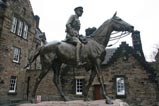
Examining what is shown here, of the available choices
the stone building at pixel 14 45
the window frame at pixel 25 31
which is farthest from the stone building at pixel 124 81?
the window frame at pixel 25 31

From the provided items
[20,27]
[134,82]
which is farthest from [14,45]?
[134,82]

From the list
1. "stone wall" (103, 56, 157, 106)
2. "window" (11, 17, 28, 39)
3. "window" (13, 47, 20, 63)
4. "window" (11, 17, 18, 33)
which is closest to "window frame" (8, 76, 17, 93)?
"window" (13, 47, 20, 63)

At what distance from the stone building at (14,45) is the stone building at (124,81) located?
3.91 m

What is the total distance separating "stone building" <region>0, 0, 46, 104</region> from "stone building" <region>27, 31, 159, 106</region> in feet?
12.8

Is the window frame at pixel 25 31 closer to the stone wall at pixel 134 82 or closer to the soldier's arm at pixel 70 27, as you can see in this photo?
the stone wall at pixel 134 82

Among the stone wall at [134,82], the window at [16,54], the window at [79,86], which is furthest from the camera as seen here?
the window at [16,54]

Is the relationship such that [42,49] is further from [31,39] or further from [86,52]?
[31,39]

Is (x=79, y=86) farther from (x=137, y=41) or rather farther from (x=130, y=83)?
(x=137, y=41)

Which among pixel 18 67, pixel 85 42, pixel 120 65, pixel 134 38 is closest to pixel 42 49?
pixel 85 42

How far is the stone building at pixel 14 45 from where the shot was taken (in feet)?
69.2

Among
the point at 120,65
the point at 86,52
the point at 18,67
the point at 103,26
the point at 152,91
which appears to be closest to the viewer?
the point at 86,52

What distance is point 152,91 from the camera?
724 inches

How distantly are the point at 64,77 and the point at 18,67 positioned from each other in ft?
20.0

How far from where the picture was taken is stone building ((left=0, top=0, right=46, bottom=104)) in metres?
21.1
